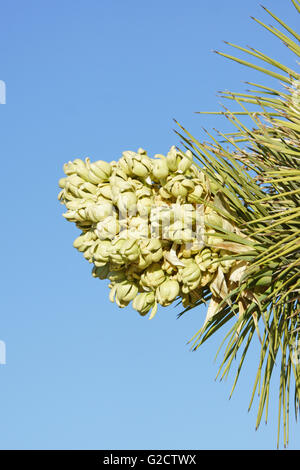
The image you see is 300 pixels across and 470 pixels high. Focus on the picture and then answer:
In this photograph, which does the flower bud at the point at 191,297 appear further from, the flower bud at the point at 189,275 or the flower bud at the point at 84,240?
the flower bud at the point at 84,240

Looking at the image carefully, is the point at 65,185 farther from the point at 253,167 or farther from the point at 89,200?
the point at 253,167

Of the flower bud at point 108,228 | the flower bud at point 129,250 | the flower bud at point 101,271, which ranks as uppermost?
the flower bud at point 108,228

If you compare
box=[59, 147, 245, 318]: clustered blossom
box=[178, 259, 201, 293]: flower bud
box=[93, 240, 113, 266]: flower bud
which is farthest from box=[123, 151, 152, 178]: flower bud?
box=[178, 259, 201, 293]: flower bud

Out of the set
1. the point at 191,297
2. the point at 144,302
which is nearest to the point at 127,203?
the point at 144,302

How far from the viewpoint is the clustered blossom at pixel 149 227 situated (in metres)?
3.06

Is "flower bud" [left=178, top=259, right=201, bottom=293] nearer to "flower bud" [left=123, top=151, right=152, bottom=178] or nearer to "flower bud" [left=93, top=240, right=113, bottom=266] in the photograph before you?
"flower bud" [left=93, top=240, right=113, bottom=266]

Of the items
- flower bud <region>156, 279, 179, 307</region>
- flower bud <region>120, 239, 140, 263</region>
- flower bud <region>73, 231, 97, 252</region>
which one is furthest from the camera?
flower bud <region>73, 231, 97, 252</region>

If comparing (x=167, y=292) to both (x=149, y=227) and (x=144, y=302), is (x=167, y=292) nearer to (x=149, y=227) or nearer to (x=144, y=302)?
(x=144, y=302)

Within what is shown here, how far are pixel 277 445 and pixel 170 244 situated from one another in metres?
1.17

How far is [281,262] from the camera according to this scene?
3.20m

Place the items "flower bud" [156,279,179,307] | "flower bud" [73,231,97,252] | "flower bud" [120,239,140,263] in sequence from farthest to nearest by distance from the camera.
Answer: "flower bud" [73,231,97,252], "flower bud" [156,279,179,307], "flower bud" [120,239,140,263]

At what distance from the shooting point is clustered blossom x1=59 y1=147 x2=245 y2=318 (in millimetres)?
3059

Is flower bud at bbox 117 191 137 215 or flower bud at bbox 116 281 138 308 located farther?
flower bud at bbox 116 281 138 308

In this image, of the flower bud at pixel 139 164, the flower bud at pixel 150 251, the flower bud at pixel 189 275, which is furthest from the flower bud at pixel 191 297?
the flower bud at pixel 139 164
